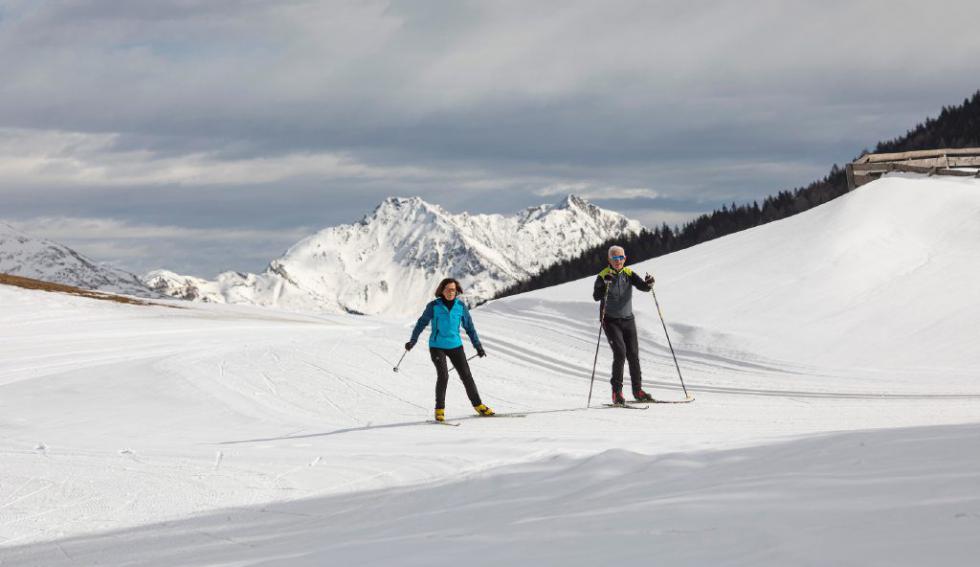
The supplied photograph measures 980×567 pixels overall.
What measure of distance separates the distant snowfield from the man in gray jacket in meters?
0.82

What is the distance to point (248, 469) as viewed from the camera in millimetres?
10211

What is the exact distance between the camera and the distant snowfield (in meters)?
5.53

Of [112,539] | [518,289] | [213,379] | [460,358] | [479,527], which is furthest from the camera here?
[518,289]

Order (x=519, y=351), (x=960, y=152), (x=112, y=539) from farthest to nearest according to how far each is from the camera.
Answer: (x=960, y=152) < (x=519, y=351) < (x=112, y=539)

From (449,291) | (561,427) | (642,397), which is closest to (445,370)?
(449,291)

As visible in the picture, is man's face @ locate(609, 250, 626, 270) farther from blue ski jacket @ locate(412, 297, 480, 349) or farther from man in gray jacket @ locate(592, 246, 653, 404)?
blue ski jacket @ locate(412, 297, 480, 349)

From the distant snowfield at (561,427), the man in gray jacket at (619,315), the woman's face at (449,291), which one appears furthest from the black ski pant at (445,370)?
the man in gray jacket at (619,315)

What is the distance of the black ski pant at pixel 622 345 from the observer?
1486cm

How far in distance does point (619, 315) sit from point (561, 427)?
10.0ft

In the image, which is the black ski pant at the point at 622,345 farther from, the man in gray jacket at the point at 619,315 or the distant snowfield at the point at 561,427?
the distant snowfield at the point at 561,427

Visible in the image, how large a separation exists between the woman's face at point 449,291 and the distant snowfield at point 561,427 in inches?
72.0

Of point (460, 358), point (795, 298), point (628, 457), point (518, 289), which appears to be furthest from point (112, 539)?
point (518, 289)

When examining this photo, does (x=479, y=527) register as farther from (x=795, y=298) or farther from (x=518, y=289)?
(x=518, y=289)

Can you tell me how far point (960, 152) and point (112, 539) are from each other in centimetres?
3324
